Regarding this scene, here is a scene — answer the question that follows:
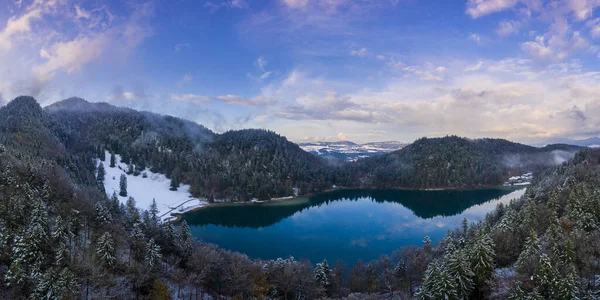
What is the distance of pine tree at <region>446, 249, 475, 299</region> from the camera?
27914 millimetres

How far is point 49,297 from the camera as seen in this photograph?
24172 mm

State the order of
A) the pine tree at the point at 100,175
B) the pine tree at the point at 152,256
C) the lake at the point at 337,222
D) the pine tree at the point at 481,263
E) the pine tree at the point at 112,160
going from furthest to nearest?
the pine tree at the point at 112,160
the pine tree at the point at 100,175
the lake at the point at 337,222
the pine tree at the point at 152,256
the pine tree at the point at 481,263

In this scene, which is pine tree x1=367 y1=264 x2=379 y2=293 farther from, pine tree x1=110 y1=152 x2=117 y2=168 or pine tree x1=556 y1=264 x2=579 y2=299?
pine tree x1=110 y1=152 x2=117 y2=168

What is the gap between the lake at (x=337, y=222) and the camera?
64.9 m

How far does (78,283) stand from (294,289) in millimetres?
20565

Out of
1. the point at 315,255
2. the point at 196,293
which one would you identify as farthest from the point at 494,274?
the point at 315,255

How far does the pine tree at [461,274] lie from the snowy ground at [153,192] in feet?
261

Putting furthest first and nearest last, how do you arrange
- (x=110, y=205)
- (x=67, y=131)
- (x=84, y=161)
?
1. (x=67, y=131)
2. (x=84, y=161)
3. (x=110, y=205)

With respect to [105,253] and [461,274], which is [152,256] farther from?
[461,274]

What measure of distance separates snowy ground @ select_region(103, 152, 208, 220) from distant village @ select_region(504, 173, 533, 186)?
14927cm

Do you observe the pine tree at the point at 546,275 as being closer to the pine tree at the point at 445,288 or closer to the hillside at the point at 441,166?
the pine tree at the point at 445,288

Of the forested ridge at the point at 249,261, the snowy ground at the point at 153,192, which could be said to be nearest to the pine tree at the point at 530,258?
the forested ridge at the point at 249,261

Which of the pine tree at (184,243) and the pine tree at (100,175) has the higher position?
the pine tree at (100,175)

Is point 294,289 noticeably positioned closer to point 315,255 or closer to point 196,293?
point 196,293
